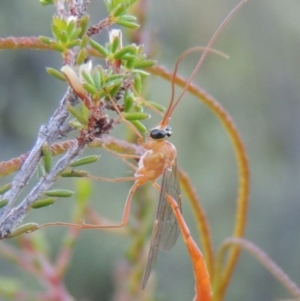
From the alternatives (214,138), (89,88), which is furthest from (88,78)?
(214,138)

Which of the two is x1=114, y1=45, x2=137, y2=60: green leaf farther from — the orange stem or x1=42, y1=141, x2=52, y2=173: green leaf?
the orange stem

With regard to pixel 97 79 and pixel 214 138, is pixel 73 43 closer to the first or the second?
pixel 97 79

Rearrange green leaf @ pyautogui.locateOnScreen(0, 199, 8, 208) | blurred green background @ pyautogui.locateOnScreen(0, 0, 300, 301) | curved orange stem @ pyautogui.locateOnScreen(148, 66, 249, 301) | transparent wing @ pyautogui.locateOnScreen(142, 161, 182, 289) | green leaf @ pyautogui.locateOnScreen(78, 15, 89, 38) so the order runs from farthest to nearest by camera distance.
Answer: blurred green background @ pyautogui.locateOnScreen(0, 0, 300, 301)
transparent wing @ pyautogui.locateOnScreen(142, 161, 182, 289)
curved orange stem @ pyautogui.locateOnScreen(148, 66, 249, 301)
green leaf @ pyautogui.locateOnScreen(78, 15, 89, 38)
green leaf @ pyautogui.locateOnScreen(0, 199, 8, 208)

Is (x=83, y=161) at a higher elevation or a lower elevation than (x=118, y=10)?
lower

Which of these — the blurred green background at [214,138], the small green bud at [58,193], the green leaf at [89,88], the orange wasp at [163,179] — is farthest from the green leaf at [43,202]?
the blurred green background at [214,138]

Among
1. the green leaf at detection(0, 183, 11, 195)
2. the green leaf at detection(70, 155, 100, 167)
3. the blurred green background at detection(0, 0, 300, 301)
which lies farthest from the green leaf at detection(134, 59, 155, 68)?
the blurred green background at detection(0, 0, 300, 301)

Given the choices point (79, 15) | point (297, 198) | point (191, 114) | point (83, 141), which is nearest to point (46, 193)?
point (83, 141)

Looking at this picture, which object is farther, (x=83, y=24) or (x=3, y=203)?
(x=83, y=24)
